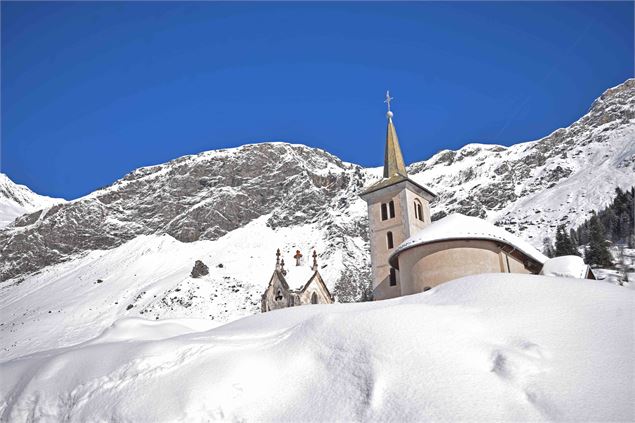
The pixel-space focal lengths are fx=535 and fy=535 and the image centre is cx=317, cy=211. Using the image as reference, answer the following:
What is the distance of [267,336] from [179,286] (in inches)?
2532

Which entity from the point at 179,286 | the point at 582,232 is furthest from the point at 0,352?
the point at 582,232

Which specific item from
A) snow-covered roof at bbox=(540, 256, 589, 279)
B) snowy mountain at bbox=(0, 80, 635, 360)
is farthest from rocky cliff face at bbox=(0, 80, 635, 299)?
snow-covered roof at bbox=(540, 256, 589, 279)

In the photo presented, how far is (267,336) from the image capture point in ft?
35.4

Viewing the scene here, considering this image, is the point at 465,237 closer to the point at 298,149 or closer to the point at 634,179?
the point at 634,179

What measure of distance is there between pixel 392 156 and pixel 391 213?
4229mm

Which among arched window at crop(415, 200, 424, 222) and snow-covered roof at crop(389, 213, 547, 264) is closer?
snow-covered roof at crop(389, 213, 547, 264)

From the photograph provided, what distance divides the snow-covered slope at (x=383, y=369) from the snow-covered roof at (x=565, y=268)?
14.7 metres

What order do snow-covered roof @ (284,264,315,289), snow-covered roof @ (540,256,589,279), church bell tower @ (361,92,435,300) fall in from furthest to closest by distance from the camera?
snow-covered roof @ (284,264,315,289)
church bell tower @ (361,92,435,300)
snow-covered roof @ (540,256,589,279)

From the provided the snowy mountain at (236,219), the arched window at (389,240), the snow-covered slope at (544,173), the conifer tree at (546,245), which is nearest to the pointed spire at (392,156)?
the arched window at (389,240)

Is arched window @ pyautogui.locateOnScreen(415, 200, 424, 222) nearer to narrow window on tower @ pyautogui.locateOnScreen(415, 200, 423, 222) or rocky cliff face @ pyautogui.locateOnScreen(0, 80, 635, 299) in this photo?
narrow window on tower @ pyautogui.locateOnScreen(415, 200, 423, 222)

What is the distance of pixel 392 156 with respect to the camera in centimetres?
3534

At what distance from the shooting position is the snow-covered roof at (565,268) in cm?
2492

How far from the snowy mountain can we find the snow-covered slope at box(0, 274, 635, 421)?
50.6 m

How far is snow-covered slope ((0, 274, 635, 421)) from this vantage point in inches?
313
